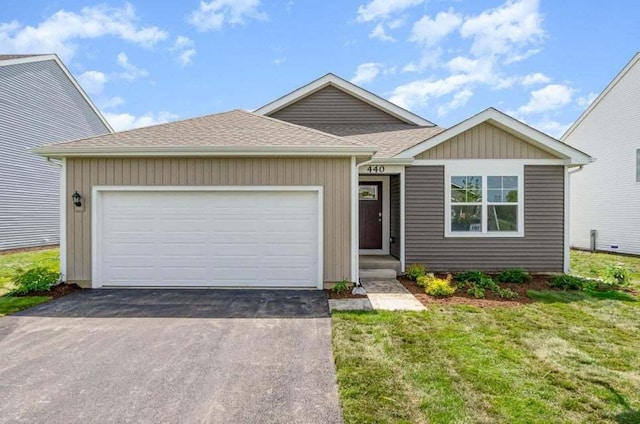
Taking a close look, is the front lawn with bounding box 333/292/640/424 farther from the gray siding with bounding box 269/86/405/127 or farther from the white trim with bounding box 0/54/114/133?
the white trim with bounding box 0/54/114/133

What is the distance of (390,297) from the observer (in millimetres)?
6758

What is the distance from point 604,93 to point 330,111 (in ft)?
38.7

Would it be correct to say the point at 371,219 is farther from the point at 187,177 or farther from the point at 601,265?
the point at 601,265

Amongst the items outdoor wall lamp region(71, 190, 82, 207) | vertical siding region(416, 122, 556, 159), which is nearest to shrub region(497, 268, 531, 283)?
vertical siding region(416, 122, 556, 159)

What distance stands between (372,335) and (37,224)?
16.6 m

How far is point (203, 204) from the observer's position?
7488 mm

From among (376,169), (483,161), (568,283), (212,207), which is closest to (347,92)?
(376,169)

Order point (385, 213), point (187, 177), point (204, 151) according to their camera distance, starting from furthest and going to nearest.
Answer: point (385, 213) < point (187, 177) < point (204, 151)

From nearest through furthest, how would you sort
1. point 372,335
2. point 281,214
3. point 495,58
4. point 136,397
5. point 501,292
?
point 136,397 < point 372,335 < point 501,292 < point 281,214 < point 495,58

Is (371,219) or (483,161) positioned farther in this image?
(371,219)

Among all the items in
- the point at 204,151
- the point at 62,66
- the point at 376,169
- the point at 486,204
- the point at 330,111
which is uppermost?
the point at 62,66

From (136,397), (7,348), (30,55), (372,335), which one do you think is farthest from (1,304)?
(30,55)

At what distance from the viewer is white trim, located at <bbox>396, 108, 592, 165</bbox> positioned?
8469mm

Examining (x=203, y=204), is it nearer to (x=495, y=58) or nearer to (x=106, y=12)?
(x=106, y=12)
